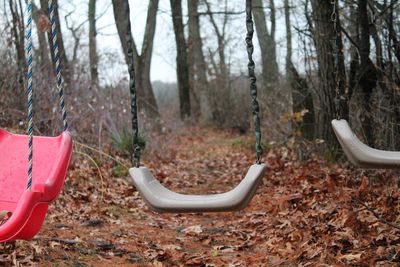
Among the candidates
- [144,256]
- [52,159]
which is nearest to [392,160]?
[52,159]

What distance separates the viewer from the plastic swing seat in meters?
2.98

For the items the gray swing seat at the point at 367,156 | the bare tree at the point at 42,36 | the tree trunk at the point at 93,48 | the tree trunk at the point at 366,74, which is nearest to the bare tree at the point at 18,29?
the bare tree at the point at 42,36

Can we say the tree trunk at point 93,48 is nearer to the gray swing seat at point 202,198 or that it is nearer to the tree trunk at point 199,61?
the tree trunk at point 199,61

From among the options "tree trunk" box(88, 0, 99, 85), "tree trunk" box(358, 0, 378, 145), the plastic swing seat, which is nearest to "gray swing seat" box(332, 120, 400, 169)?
the plastic swing seat

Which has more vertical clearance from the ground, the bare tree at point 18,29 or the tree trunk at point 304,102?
the bare tree at point 18,29

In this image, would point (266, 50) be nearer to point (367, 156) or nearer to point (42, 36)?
point (42, 36)

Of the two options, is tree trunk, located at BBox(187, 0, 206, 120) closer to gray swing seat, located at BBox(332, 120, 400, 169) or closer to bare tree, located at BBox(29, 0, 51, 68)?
bare tree, located at BBox(29, 0, 51, 68)

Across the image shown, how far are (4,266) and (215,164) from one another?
683 centimetres

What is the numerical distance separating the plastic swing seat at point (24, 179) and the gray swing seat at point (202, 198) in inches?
21.3

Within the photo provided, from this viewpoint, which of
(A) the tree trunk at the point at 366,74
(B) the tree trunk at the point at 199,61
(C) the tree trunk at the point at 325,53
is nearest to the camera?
(A) the tree trunk at the point at 366,74

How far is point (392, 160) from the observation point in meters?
2.57

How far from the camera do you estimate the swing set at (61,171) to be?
2613mm

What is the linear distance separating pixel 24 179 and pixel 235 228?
94.6 inches

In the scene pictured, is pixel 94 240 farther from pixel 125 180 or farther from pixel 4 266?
pixel 125 180
